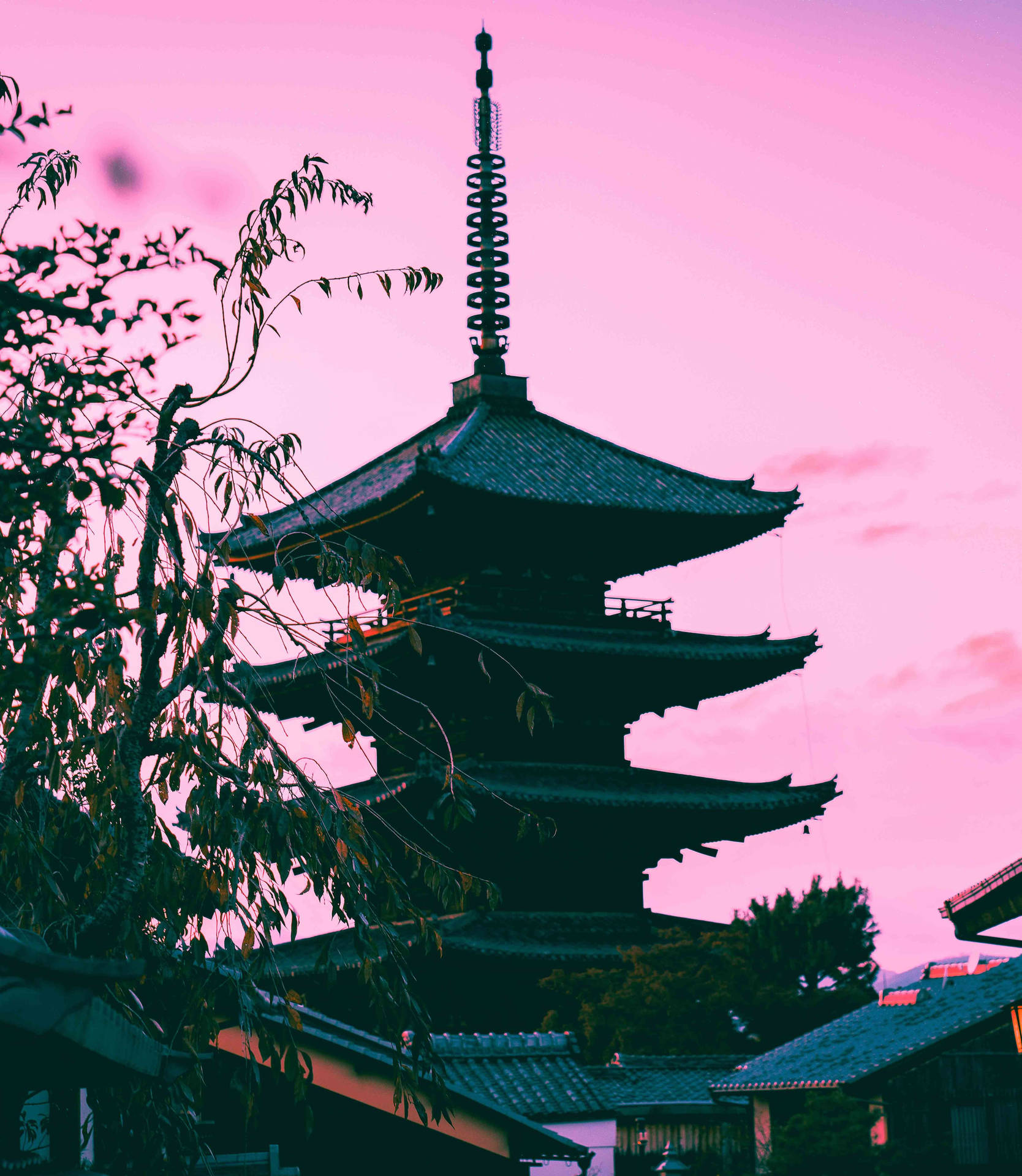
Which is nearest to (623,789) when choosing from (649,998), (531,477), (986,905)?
(649,998)

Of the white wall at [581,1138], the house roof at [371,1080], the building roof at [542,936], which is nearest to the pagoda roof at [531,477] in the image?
the building roof at [542,936]

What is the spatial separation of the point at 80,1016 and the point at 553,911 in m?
22.9

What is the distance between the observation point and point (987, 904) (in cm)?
1458

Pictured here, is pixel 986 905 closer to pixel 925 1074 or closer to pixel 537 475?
pixel 925 1074

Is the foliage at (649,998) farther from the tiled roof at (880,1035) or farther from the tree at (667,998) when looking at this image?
the tiled roof at (880,1035)

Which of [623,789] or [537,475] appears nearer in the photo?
[623,789]

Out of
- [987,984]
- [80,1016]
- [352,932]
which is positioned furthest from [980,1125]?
[80,1016]

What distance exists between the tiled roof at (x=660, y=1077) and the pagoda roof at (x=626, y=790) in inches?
174

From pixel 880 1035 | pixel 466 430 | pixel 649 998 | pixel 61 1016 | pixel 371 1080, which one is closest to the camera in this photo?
pixel 61 1016

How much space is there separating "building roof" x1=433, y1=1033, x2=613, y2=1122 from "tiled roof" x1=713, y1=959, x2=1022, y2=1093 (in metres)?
5.33

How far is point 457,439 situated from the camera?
28109 millimetres

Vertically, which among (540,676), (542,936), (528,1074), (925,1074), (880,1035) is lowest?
(528,1074)

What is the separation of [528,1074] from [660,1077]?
10095 millimetres

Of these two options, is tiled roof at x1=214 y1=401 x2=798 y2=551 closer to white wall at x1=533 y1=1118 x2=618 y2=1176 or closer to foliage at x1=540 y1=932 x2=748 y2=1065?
foliage at x1=540 y1=932 x2=748 y2=1065
